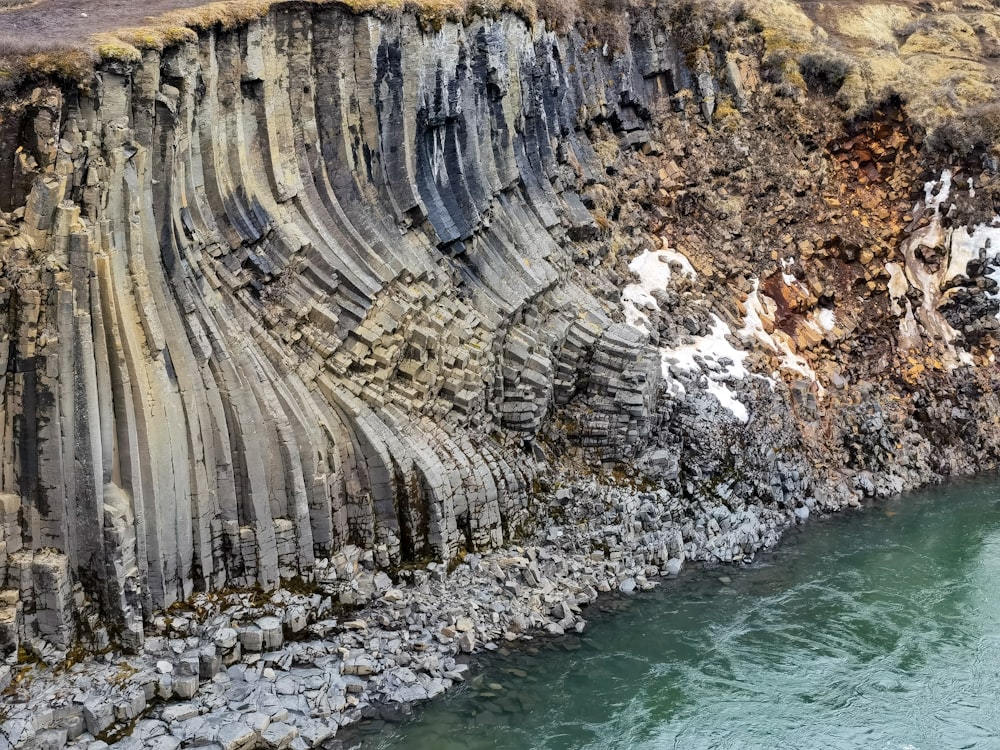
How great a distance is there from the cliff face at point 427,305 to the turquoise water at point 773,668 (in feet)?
11.5

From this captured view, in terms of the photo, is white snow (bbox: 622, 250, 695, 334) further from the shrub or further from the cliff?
the shrub

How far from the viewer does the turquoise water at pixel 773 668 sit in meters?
23.7

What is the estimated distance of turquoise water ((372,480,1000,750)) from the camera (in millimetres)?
23688

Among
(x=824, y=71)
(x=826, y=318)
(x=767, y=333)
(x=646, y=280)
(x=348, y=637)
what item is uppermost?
(x=824, y=71)

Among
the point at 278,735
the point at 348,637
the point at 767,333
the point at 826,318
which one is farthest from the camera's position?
the point at 826,318

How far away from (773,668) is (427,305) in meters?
13.7

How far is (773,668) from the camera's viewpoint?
2648 centimetres

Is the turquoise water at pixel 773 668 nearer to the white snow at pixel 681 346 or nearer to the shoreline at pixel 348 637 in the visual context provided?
the shoreline at pixel 348 637

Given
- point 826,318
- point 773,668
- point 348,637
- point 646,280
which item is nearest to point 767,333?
point 826,318

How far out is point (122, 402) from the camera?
23531 millimetres

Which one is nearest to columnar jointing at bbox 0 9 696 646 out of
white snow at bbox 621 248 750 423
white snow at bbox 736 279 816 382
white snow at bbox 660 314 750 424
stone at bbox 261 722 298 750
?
white snow at bbox 660 314 750 424

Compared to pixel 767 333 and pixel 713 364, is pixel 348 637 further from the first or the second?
pixel 767 333

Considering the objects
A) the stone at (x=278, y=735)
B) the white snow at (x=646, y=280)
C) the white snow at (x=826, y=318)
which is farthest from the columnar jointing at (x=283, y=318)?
the white snow at (x=826, y=318)

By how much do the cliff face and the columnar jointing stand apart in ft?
0.27
